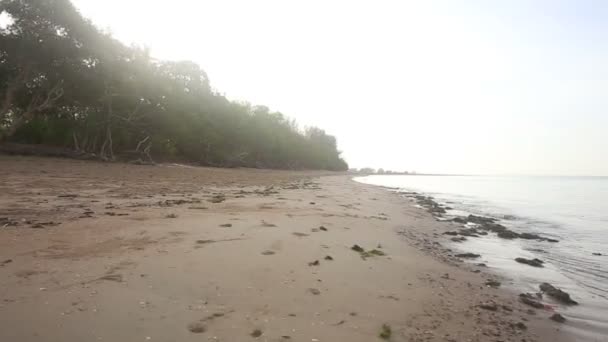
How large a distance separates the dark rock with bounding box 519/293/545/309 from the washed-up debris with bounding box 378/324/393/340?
60.0 inches

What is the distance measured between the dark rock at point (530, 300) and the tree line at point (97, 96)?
77.1 feet

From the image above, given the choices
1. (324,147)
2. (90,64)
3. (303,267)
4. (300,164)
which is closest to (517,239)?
(303,267)

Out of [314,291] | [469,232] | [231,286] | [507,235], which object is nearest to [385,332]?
[314,291]

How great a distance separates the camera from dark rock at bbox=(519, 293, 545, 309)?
2.97 meters

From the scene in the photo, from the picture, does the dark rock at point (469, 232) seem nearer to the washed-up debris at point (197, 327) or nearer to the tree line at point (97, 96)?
the washed-up debris at point (197, 327)

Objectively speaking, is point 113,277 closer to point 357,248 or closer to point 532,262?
point 357,248

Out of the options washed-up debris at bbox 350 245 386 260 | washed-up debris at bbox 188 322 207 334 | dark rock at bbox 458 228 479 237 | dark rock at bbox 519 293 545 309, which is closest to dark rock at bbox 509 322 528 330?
dark rock at bbox 519 293 545 309

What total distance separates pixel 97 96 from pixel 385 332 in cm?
2527

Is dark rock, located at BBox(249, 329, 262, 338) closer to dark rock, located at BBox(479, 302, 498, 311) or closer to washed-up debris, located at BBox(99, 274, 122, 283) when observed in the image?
washed-up debris, located at BBox(99, 274, 122, 283)

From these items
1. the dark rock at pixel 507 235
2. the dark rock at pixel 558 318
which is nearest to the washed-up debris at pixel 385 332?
the dark rock at pixel 558 318

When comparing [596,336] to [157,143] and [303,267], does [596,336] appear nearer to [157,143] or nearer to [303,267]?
[303,267]

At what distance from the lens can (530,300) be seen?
3.07m

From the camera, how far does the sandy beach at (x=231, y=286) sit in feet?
6.95

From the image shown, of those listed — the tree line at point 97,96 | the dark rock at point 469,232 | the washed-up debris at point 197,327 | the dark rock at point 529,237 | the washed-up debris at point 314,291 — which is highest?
the tree line at point 97,96
